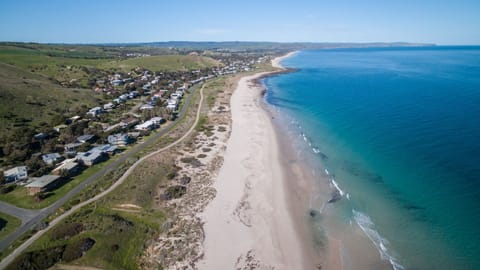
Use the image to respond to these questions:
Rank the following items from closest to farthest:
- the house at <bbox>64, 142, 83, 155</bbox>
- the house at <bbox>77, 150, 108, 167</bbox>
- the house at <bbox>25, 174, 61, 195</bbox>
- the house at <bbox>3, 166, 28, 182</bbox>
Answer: the house at <bbox>25, 174, 61, 195</bbox> < the house at <bbox>3, 166, 28, 182</bbox> < the house at <bbox>77, 150, 108, 167</bbox> < the house at <bbox>64, 142, 83, 155</bbox>

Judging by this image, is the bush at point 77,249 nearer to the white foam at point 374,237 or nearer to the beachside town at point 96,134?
the beachside town at point 96,134

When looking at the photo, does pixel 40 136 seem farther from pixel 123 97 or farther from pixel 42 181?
pixel 123 97

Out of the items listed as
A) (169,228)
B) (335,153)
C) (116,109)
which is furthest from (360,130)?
(116,109)

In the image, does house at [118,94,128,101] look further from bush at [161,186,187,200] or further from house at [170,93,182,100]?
bush at [161,186,187,200]

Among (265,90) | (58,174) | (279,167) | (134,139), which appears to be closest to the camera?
(58,174)

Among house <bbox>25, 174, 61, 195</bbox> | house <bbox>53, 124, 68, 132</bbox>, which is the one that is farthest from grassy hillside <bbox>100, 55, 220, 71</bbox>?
house <bbox>25, 174, 61, 195</bbox>

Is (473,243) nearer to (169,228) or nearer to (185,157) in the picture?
(169,228)

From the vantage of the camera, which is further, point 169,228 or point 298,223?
point 298,223
